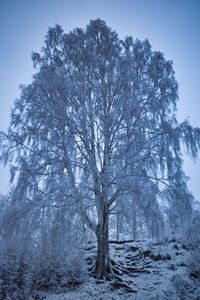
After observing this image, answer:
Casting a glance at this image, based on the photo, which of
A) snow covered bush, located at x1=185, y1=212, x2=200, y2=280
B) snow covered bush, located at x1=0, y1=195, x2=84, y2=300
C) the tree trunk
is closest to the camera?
snow covered bush, located at x1=0, y1=195, x2=84, y2=300

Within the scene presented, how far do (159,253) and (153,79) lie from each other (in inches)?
257

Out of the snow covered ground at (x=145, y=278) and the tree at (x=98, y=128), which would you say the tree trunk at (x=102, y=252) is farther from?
the snow covered ground at (x=145, y=278)

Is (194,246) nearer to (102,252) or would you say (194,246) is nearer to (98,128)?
(102,252)

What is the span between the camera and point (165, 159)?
6.18 meters

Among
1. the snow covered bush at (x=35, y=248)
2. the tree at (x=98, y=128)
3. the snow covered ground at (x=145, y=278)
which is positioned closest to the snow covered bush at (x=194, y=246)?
the snow covered ground at (x=145, y=278)

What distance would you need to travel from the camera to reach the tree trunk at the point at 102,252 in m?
6.46

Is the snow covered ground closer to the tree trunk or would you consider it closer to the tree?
the tree trunk

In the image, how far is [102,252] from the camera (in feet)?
22.1

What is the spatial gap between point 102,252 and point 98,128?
153 inches

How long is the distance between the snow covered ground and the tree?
65 cm

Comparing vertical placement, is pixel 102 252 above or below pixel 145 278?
above

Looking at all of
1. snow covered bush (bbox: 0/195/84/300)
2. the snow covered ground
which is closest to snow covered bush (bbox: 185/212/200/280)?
the snow covered ground

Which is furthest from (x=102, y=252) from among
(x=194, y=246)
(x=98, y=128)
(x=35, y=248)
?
(x=98, y=128)

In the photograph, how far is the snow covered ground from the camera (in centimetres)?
536
